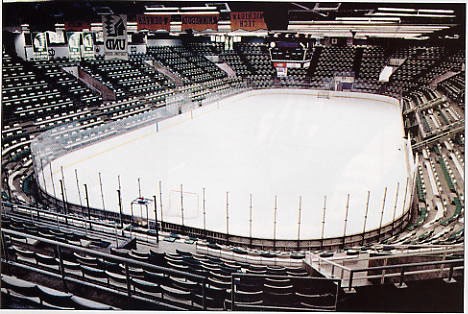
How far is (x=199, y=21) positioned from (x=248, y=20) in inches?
31.8

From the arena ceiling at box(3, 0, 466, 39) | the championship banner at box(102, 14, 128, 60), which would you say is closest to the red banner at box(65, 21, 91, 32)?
the arena ceiling at box(3, 0, 466, 39)

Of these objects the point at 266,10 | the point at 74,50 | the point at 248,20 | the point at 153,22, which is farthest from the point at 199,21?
the point at 74,50

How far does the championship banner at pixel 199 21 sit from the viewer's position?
210 inches

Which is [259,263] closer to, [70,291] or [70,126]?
[70,291]

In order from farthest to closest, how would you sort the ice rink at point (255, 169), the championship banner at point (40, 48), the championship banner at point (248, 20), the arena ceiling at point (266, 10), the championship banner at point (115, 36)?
the championship banner at point (40, 48) → the ice rink at point (255, 169) → the championship banner at point (115, 36) → the championship banner at point (248, 20) → the arena ceiling at point (266, 10)

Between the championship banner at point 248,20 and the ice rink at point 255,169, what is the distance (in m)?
2.76

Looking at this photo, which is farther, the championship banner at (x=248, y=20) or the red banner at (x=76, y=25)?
the red banner at (x=76, y=25)

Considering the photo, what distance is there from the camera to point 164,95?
1345 cm

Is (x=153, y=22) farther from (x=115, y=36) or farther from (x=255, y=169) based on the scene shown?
(x=255, y=169)

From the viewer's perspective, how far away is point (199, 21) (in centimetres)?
550

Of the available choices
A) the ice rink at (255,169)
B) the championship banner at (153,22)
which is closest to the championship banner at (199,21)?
the championship banner at (153,22)

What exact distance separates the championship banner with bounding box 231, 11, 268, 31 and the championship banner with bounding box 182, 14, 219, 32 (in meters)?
0.27

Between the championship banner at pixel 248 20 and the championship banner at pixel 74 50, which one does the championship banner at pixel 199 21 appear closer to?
the championship banner at pixel 248 20

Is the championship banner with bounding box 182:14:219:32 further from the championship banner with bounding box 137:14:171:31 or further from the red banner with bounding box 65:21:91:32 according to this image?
the red banner with bounding box 65:21:91:32
